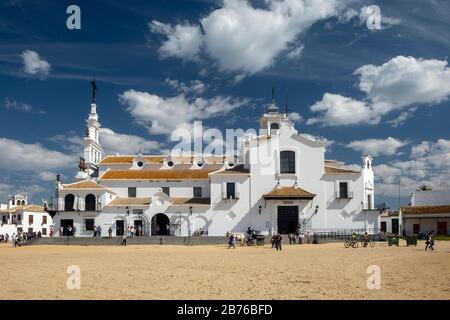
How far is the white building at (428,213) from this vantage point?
53.7 metres

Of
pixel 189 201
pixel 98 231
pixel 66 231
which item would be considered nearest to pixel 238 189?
pixel 189 201

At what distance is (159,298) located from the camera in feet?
41.8

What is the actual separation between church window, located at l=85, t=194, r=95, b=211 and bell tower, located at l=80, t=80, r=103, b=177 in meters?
7.50

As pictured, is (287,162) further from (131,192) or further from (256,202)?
(131,192)

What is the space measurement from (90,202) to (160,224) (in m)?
6.87

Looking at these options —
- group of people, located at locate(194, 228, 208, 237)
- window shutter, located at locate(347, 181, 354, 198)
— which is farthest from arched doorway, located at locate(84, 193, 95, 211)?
window shutter, located at locate(347, 181, 354, 198)

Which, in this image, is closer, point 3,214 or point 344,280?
point 344,280

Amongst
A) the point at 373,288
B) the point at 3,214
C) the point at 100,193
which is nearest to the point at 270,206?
the point at 100,193

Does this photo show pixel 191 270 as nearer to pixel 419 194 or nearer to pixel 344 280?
pixel 344 280

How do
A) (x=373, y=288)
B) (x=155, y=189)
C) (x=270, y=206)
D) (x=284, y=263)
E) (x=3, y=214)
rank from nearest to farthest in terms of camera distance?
(x=373, y=288)
(x=284, y=263)
(x=270, y=206)
(x=155, y=189)
(x=3, y=214)

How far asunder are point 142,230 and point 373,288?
1235 inches

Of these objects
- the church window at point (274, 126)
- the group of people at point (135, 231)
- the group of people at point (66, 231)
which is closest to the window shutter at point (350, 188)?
the church window at point (274, 126)

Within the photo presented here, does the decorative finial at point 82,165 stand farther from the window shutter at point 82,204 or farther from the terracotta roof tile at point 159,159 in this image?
the window shutter at point 82,204

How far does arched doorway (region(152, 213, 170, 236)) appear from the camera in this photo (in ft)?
147
